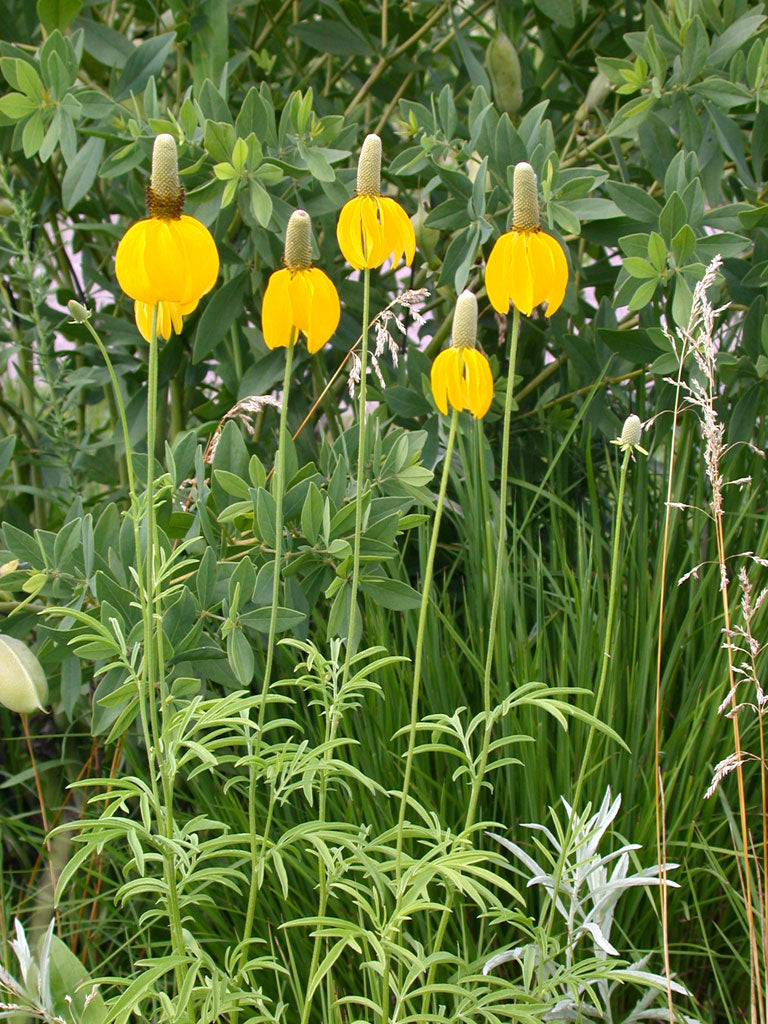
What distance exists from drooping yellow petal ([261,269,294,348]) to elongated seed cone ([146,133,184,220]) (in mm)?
126

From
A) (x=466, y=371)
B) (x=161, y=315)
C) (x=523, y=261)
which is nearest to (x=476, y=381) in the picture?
(x=466, y=371)

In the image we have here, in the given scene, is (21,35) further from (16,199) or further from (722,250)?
(722,250)

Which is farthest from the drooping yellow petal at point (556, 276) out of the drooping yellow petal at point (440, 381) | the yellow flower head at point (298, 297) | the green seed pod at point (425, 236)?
the green seed pod at point (425, 236)

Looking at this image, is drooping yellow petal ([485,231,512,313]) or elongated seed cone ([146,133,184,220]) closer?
elongated seed cone ([146,133,184,220])

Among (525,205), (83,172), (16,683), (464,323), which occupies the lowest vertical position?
(16,683)

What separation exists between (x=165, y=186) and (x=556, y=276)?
1.26 feet

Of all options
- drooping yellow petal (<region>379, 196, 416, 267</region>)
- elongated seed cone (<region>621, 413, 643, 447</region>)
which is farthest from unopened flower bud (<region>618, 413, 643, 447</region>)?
drooping yellow petal (<region>379, 196, 416, 267</region>)

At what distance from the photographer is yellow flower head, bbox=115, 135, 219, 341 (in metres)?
0.94

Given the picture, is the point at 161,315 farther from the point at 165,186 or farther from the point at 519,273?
the point at 519,273

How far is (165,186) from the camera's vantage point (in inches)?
37.3

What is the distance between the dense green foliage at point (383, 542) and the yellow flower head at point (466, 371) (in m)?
0.15

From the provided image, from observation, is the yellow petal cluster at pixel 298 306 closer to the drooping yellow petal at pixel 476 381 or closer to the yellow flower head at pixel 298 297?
the yellow flower head at pixel 298 297

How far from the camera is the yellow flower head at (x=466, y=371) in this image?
1091 millimetres

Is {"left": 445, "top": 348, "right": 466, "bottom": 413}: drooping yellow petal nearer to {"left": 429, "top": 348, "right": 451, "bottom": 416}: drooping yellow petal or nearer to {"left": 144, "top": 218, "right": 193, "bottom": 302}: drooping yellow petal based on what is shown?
{"left": 429, "top": 348, "right": 451, "bottom": 416}: drooping yellow petal
